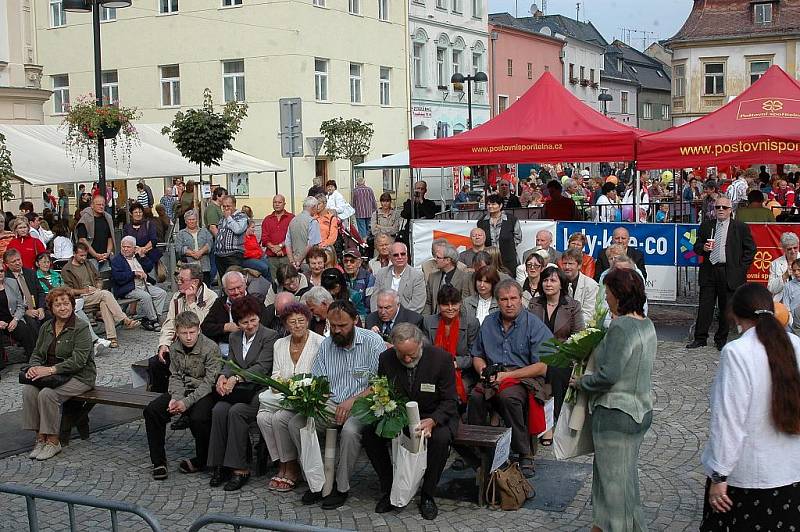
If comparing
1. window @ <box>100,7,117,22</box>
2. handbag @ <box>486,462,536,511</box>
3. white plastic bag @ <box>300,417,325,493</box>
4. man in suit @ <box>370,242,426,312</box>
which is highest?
window @ <box>100,7,117,22</box>

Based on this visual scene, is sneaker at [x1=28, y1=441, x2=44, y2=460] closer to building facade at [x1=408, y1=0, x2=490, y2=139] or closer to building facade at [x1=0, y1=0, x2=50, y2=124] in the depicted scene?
building facade at [x1=0, y1=0, x2=50, y2=124]

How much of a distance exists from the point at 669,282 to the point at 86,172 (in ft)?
43.2

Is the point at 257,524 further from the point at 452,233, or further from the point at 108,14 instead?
the point at 108,14

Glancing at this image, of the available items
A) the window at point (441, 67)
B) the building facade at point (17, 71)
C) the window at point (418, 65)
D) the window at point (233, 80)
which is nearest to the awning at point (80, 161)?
the building facade at point (17, 71)

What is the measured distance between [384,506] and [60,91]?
38.7 metres

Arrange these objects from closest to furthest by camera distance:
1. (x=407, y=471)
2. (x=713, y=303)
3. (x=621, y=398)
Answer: (x=621, y=398) → (x=407, y=471) → (x=713, y=303)

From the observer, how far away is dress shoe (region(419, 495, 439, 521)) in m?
6.75

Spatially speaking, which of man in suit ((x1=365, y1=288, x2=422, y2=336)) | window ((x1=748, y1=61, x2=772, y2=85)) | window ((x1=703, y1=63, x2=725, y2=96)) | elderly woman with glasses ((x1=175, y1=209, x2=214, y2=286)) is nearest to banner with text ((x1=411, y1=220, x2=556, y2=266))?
elderly woman with glasses ((x1=175, y1=209, x2=214, y2=286))

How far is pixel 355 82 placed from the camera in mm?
40562

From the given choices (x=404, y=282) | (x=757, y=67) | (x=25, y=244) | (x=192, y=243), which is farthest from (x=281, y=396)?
(x=757, y=67)

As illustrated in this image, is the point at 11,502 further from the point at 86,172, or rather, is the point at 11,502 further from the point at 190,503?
the point at 86,172

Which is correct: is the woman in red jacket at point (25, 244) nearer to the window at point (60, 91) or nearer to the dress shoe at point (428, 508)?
the dress shoe at point (428, 508)

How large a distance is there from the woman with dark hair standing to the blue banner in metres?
7.84

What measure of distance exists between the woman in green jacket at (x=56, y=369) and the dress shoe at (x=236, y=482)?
6.23ft
